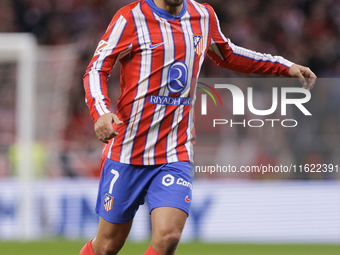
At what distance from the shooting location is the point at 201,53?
3289 millimetres

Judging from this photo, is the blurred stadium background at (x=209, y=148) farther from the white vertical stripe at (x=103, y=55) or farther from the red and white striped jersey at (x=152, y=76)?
the white vertical stripe at (x=103, y=55)

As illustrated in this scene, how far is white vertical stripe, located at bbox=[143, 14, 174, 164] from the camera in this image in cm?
313

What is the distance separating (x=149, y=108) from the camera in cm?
315

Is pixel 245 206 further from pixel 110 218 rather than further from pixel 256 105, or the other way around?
pixel 110 218

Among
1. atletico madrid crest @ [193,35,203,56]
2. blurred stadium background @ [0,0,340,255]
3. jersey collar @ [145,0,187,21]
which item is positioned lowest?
→ blurred stadium background @ [0,0,340,255]

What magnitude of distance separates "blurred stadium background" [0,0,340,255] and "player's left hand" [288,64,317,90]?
0.64 m

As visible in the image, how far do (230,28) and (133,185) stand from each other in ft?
29.3

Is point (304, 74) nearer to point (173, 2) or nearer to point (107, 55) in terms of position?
point (173, 2)

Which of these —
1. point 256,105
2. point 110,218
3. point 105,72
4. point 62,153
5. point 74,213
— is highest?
point 105,72

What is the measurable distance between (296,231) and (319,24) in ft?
20.5

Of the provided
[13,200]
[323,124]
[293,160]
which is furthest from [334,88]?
[13,200]

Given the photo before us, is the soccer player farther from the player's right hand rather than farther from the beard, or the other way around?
the player's right hand

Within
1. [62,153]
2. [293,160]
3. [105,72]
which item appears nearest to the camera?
[105,72]

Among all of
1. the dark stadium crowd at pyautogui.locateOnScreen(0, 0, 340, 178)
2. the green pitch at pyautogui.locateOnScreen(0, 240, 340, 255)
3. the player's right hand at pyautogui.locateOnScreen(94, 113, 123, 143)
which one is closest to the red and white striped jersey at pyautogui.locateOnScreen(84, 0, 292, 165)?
the player's right hand at pyautogui.locateOnScreen(94, 113, 123, 143)
